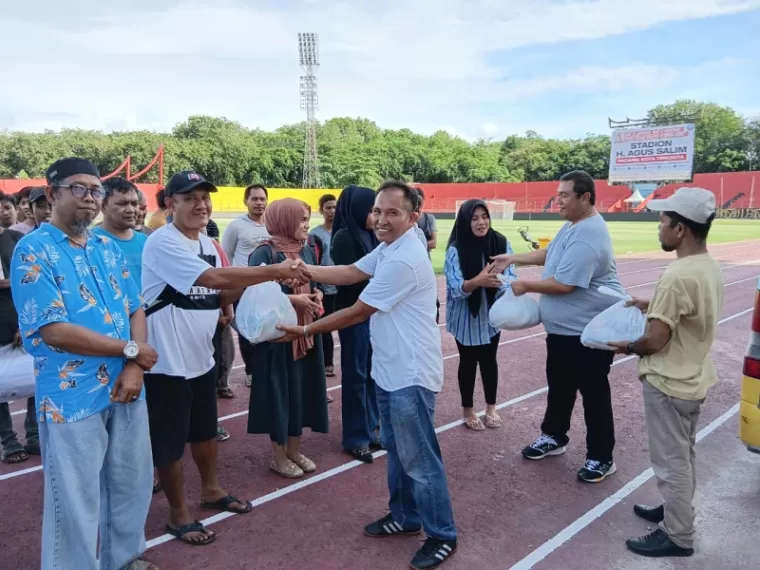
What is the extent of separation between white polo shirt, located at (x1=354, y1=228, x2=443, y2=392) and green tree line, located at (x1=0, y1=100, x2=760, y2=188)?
63144 millimetres

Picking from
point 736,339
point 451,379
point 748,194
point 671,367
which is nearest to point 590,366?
point 671,367

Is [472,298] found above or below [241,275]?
below

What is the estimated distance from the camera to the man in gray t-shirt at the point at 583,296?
13.8 feet

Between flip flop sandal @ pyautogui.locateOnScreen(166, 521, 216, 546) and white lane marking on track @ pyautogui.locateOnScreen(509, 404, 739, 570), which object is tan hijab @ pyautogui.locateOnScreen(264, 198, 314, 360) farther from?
white lane marking on track @ pyautogui.locateOnScreen(509, 404, 739, 570)

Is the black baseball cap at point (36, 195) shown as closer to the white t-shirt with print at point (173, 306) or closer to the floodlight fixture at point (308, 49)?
the white t-shirt with print at point (173, 306)

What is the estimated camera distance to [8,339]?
4527 mm

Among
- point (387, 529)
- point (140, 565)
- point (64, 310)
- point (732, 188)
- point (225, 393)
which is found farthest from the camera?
point (732, 188)

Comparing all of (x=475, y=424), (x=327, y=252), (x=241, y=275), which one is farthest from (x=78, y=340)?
(x=327, y=252)

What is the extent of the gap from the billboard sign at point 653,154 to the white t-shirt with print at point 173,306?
56251 mm

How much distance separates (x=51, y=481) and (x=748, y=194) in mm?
64090

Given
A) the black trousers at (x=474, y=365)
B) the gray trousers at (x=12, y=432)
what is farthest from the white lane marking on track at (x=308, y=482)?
the gray trousers at (x=12, y=432)

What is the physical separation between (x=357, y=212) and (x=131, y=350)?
8.08ft

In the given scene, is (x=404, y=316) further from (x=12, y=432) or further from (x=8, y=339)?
(x=12, y=432)

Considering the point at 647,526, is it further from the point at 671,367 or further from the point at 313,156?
the point at 313,156
